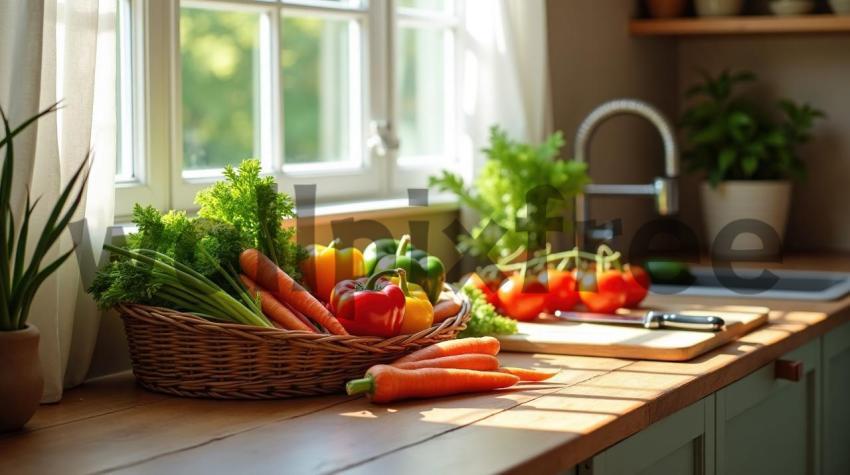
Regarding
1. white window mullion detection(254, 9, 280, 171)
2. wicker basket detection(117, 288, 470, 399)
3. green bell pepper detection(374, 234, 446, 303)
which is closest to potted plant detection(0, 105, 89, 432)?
wicker basket detection(117, 288, 470, 399)

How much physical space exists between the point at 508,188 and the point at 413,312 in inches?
36.1

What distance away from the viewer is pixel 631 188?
2854 mm

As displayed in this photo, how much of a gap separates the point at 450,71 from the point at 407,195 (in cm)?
35

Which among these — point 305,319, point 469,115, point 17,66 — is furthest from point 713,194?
point 17,66

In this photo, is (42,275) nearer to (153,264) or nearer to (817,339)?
(153,264)

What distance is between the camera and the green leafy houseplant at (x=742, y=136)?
332 cm

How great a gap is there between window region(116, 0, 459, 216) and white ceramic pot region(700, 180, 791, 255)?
0.90m

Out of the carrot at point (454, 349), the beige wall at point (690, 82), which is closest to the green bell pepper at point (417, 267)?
the carrot at point (454, 349)

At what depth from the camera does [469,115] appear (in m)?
2.79

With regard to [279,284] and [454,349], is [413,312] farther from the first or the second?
[279,284]

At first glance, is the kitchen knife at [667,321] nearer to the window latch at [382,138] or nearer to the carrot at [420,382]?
the carrot at [420,382]

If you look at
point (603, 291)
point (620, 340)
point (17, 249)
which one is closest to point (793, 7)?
point (603, 291)

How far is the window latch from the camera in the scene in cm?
262

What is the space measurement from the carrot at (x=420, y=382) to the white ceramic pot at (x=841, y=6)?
6.54 feet
